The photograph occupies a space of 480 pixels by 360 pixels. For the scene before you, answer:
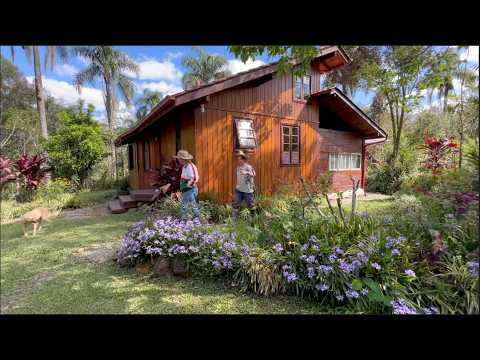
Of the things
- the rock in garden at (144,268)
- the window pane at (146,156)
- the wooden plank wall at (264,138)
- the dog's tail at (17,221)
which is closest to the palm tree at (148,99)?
the wooden plank wall at (264,138)

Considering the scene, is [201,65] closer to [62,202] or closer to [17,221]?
[62,202]

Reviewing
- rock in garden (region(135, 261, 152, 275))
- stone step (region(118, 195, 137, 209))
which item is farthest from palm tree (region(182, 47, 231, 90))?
stone step (region(118, 195, 137, 209))

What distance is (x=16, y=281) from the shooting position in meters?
2.15

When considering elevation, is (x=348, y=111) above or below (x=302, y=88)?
below

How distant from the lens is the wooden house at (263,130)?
18.1 feet

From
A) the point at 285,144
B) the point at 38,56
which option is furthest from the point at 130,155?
the point at 38,56

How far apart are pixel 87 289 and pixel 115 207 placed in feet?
6.38

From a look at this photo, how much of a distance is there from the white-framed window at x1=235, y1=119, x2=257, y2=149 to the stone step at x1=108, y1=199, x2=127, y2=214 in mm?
3116

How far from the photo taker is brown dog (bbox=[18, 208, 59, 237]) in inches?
89.4

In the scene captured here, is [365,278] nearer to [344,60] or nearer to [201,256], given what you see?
[201,256]

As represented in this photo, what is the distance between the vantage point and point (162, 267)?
2.72 m
